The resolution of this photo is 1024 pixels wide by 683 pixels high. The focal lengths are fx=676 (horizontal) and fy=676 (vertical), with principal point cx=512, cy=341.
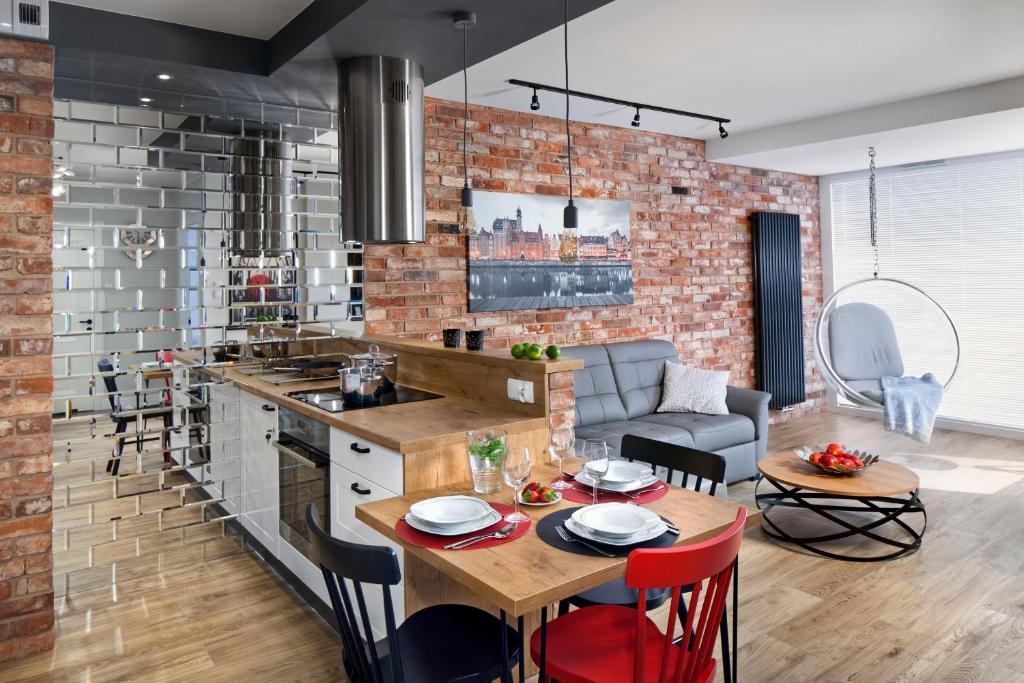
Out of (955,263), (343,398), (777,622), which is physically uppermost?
(955,263)

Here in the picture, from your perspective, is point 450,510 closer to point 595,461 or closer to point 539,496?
point 539,496

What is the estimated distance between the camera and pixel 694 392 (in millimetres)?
4906

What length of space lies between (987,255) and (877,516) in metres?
3.56

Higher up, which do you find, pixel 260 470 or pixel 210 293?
pixel 210 293

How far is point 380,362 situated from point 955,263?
5737 mm

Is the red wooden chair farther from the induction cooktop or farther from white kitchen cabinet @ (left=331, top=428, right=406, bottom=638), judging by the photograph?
the induction cooktop

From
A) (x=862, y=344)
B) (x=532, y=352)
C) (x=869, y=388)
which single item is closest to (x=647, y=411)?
(x=869, y=388)

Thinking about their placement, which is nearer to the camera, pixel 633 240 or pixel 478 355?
pixel 478 355

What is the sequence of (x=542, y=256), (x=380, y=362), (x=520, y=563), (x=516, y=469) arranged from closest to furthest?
(x=520, y=563) < (x=516, y=469) < (x=380, y=362) < (x=542, y=256)

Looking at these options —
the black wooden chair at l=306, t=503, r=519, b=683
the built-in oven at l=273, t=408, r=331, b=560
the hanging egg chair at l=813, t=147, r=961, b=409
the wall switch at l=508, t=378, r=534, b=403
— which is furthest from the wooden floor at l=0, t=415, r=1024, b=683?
the hanging egg chair at l=813, t=147, r=961, b=409

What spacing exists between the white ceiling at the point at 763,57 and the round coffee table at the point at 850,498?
2.29m

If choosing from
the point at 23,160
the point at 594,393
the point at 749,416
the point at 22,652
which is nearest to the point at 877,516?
the point at 749,416

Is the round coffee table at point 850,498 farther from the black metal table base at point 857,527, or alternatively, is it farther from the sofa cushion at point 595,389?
the sofa cushion at point 595,389

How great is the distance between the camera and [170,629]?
9.16 ft
